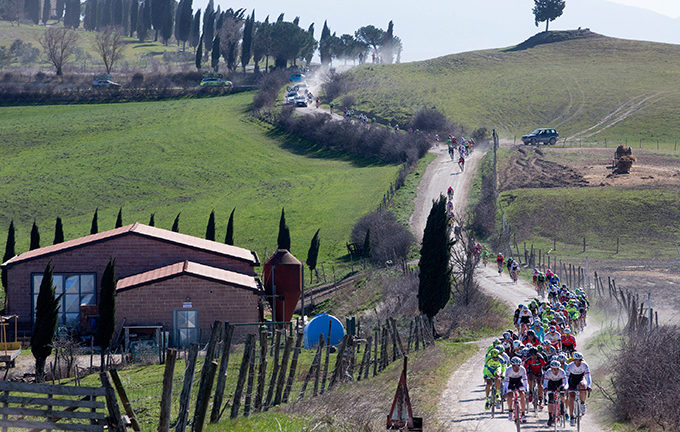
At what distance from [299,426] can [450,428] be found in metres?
3.97

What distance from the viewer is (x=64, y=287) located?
40781mm

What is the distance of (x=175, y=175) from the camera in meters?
84.9

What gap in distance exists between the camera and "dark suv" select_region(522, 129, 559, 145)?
300ft

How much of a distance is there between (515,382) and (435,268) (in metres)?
14.6

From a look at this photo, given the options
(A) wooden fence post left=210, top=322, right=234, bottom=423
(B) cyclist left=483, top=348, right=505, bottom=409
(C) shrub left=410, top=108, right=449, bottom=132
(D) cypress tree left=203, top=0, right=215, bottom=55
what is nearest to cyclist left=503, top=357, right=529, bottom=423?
(B) cyclist left=483, top=348, right=505, bottom=409

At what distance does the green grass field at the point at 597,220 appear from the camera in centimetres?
5991

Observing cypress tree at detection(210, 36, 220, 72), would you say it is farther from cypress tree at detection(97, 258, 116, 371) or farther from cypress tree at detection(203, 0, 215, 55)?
cypress tree at detection(97, 258, 116, 371)

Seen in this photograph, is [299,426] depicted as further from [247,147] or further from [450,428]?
[247,147]

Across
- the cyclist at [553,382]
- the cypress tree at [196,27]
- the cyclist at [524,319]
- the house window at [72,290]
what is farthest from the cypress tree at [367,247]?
the cypress tree at [196,27]

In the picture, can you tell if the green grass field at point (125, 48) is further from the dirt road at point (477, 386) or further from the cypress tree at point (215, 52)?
the dirt road at point (477, 386)

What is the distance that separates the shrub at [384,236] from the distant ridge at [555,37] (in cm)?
9796

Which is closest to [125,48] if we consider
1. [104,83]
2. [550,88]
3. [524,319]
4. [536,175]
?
[104,83]

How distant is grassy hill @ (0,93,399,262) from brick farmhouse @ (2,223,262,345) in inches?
741

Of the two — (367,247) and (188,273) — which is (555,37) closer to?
(367,247)
